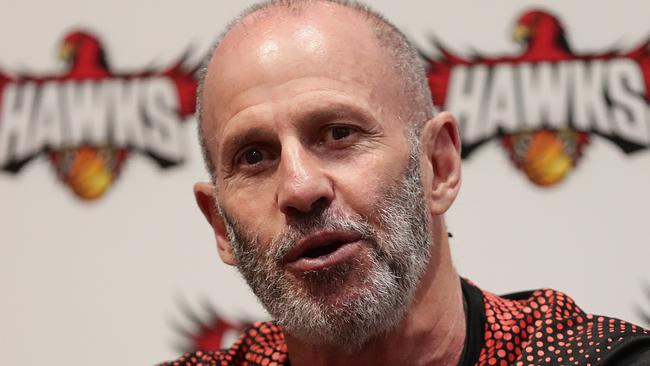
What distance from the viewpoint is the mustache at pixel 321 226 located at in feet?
3.59

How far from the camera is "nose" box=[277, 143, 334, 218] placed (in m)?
1.09

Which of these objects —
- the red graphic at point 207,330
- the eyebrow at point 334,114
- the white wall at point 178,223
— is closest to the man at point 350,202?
the eyebrow at point 334,114

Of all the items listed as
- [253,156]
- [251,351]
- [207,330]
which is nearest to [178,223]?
[207,330]

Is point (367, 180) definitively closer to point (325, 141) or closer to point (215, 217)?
point (325, 141)

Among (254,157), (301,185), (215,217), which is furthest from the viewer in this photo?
(215,217)

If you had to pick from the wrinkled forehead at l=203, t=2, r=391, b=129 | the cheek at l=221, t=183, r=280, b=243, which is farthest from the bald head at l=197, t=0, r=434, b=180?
the cheek at l=221, t=183, r=280, b=243

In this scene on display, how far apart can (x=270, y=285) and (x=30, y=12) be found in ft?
3.71

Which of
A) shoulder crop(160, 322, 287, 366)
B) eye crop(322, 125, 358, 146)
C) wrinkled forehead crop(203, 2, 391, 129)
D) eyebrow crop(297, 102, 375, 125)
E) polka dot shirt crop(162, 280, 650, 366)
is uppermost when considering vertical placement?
wrinkled forehead crop(203, 2, 391, 129)

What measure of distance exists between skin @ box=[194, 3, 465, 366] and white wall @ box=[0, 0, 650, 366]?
50 centimetres

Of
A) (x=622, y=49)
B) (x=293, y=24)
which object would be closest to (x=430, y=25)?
(x=622, y=49)

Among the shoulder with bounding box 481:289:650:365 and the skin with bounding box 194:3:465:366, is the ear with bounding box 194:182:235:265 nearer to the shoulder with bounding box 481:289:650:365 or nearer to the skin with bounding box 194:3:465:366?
the skin with bounding box 194:3:465:366

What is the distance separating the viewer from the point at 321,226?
1.09 metres

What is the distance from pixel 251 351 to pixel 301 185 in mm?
478

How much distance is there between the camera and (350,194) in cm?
112
